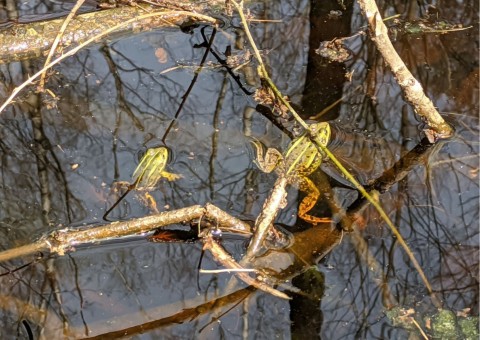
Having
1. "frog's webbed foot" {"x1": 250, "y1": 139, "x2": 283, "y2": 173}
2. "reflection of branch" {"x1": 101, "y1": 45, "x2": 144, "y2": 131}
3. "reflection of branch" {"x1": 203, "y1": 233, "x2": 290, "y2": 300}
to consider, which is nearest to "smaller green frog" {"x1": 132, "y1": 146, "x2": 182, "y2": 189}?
"reflection of branch" {"x1": 101, "y1": 45, "x2": 144, "y2": 131}

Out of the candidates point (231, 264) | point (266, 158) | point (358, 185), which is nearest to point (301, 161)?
point (266, 158)

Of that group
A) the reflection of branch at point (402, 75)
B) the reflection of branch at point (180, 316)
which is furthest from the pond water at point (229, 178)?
the reflection of branch at point (402, 75)

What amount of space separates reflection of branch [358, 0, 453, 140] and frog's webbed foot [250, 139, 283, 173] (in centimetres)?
89

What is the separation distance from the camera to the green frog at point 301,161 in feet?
12.3

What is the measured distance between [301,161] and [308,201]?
0.30m

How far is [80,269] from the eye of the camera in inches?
132

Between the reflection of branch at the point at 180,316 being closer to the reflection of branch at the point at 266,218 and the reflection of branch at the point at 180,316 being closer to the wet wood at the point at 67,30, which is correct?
the reflection of branch at the point at 266,218

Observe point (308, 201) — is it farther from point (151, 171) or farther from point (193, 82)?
point (193, 82)

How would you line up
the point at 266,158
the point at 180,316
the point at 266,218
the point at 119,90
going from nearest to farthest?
the point at 180,316 → the point at 266,218 → the point at 266,158 → the point at 119,90

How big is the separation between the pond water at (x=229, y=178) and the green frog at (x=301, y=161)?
6cm

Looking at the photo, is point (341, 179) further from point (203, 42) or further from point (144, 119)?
point (203, 42)

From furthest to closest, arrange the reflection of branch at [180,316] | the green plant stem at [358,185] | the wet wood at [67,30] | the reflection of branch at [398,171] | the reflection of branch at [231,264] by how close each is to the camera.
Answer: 1. the wet wood at [67,30]
2. the reflection of branch at [398,171]
3. the green plant stem at [358,185]
4. the reflection of branch at [231,264]
5. the reflection of branch at [180,316]

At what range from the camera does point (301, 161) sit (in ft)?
12.8

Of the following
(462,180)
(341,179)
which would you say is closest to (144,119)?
(341,179)
